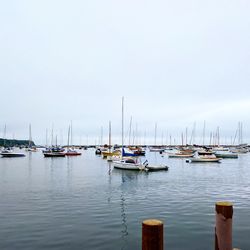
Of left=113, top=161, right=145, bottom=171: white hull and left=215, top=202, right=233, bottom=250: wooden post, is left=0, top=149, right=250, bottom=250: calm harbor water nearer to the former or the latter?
left=215, top=202, right=233, bottom=250: wooden post

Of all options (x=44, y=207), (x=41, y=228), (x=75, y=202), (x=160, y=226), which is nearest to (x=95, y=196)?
(x=75, y=202)

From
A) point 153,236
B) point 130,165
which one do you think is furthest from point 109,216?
point 130,165

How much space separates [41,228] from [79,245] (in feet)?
10.9

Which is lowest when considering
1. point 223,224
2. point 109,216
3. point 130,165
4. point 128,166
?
point 109,216

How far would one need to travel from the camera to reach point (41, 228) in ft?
49.4

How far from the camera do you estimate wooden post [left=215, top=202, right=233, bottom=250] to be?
755 cm

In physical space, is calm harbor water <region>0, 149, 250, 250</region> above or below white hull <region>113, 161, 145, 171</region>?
below

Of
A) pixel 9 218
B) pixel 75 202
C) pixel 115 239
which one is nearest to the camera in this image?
A: pixel 115 239

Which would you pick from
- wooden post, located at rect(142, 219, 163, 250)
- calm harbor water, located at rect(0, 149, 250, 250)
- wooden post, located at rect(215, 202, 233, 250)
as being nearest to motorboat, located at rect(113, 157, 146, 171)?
calm harbor water, located at rect(0, 149, 250, 250)

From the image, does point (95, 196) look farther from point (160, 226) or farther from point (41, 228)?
point (160, 226)

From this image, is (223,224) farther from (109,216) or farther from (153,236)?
(109,216)

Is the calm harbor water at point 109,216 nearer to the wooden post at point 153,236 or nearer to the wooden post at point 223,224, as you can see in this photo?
the wooden post at point 223,224

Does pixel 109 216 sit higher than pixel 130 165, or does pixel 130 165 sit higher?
pixel 130 165

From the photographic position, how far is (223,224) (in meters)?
7.63
